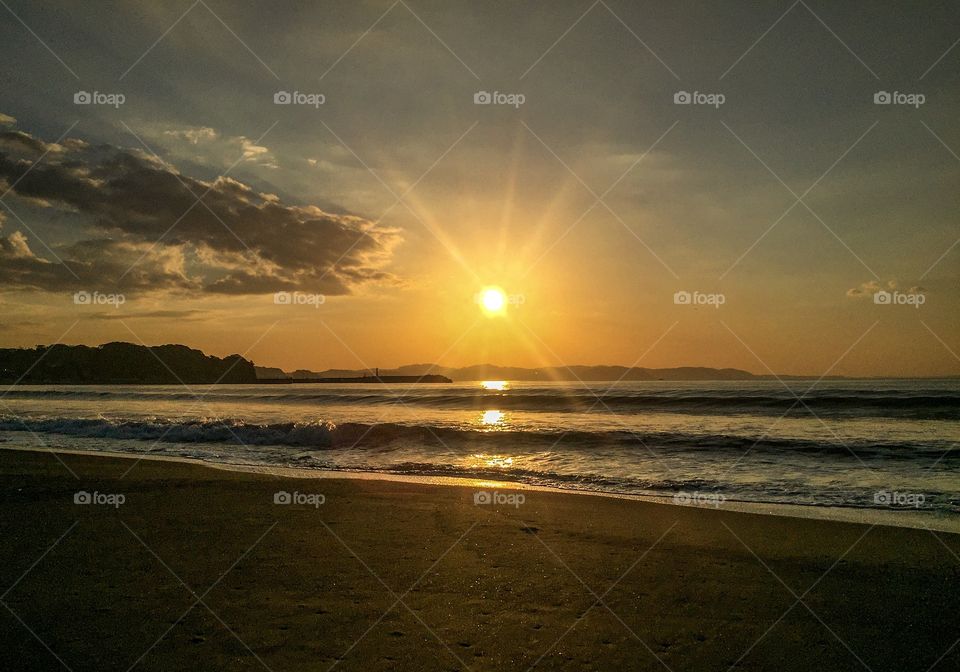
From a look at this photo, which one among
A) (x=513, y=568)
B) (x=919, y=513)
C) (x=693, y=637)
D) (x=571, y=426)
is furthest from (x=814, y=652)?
(x=571, y=426)

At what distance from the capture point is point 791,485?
1312 cm

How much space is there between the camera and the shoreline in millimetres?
9352

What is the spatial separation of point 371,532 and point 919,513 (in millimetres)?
9402

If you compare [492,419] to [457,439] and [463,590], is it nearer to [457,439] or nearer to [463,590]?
[457,439]

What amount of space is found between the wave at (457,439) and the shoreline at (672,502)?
567 centimetres

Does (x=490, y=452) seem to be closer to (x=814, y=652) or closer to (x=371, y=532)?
(x=371, y=532)

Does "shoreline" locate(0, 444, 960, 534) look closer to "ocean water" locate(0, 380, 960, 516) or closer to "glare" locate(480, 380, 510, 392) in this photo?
"ocean water" locate(0, 380, 960, 516)

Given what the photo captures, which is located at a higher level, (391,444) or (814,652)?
(391,444)

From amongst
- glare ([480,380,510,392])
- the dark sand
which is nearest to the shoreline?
the dark sand

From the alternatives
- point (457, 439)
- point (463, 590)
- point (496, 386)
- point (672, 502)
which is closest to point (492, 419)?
point (457, 439)

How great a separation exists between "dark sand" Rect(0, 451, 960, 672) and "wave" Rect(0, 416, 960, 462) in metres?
11.8

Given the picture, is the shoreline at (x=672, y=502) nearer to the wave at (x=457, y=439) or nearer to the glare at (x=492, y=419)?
the wave at (x=457, y=439)

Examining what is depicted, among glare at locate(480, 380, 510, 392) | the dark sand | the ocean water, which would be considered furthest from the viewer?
glare at locate(480, 380, 510, 392)

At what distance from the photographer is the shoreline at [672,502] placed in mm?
9352
